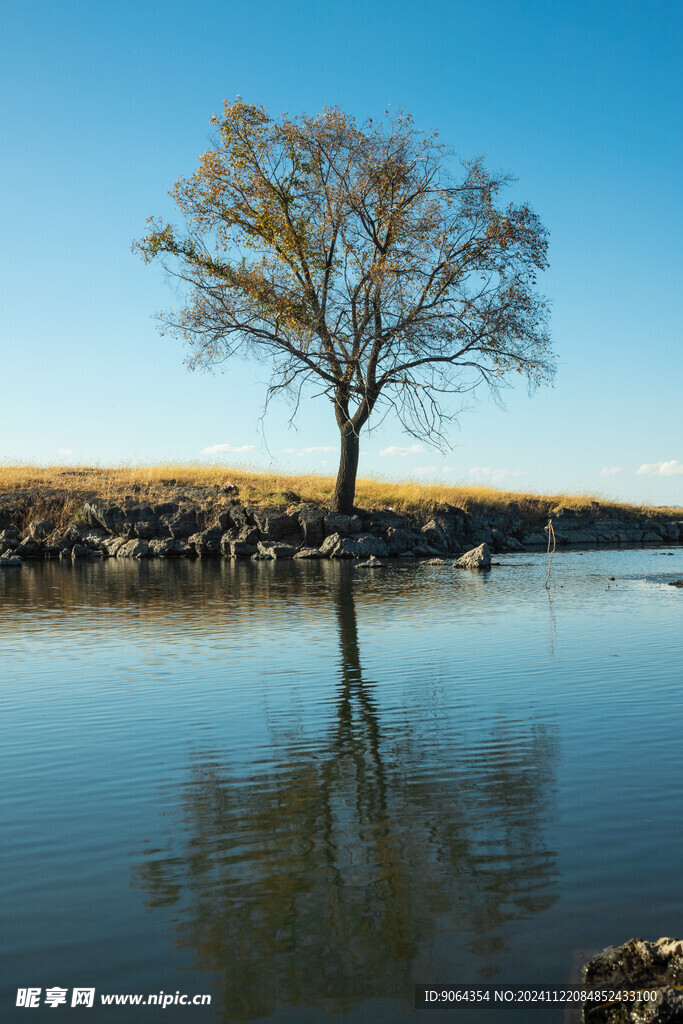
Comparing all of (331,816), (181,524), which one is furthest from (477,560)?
(331,816)

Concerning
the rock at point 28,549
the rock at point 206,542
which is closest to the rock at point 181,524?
the rock at point 206,542

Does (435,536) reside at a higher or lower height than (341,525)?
lower

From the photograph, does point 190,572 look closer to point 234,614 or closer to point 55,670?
point 234,614

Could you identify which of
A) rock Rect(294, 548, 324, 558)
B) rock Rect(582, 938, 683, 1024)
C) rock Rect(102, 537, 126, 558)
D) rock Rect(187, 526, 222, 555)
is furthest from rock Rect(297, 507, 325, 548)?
rock Rect(582, 938, 683, 1024)

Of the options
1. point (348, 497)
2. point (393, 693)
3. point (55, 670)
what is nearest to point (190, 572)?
point (348, 497)

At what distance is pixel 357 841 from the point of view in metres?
5.23

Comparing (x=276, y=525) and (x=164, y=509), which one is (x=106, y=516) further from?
(x=276, y=525)

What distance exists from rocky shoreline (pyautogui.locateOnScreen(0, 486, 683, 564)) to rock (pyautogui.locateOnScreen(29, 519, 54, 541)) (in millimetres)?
40

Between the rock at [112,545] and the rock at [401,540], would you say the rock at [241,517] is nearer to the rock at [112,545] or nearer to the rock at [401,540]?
the rock at [112,545]

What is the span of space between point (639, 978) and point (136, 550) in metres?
30.7

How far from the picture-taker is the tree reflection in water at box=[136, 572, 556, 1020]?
12.6 ft

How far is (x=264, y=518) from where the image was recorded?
109ft

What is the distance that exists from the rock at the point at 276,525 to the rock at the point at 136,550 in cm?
433

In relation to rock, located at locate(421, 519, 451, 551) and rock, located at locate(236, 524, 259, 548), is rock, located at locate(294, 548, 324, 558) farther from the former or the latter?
rock, located at locate(421, 519, 451, 551)
